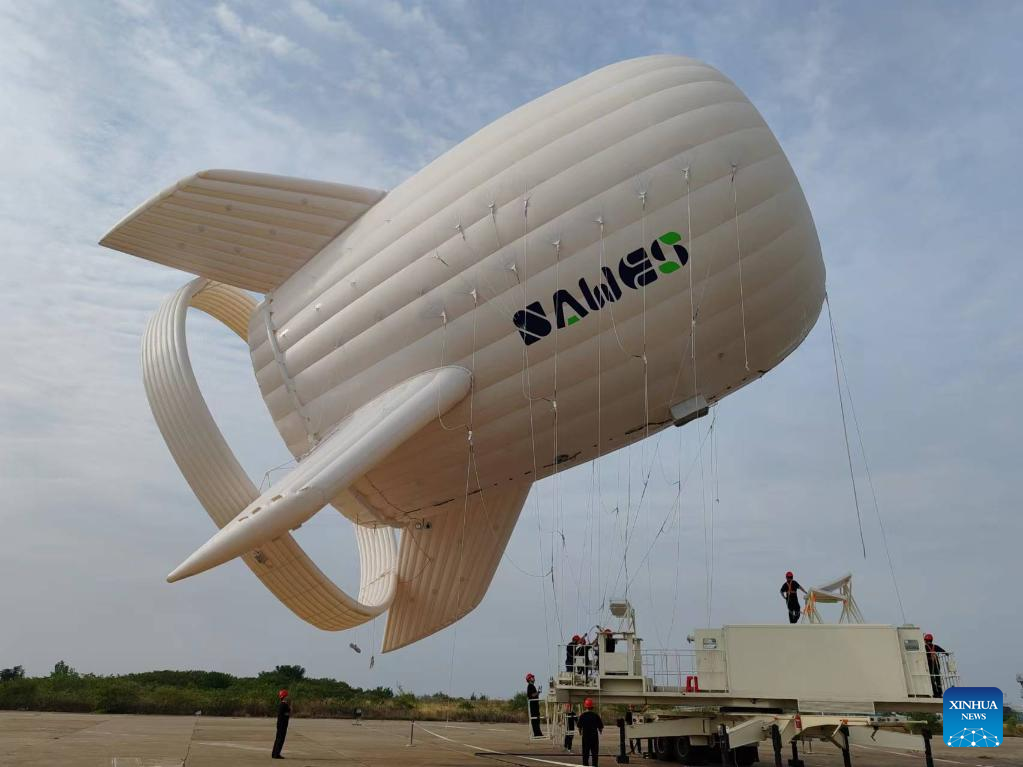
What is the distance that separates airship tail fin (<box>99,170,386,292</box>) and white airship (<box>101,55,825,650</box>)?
41 millimetres

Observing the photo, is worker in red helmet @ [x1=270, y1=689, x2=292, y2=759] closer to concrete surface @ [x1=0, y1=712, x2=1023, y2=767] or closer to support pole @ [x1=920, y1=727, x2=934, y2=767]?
concrete surface @ [x1=0, y1=712, x2=1023, y2=767]

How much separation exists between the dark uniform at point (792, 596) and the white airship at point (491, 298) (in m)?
3.57

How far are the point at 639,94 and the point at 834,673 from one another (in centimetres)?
1018

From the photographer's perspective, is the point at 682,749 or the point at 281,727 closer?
the point at 281,727

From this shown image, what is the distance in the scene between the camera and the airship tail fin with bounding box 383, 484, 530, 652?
1850 cm

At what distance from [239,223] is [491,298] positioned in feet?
19.2

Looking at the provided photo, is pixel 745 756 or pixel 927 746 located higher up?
pixel 927 746

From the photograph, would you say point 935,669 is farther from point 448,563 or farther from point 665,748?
point 448,563

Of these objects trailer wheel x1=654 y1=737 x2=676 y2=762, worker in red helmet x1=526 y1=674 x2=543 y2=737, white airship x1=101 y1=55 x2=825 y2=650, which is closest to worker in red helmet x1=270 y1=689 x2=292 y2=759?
white airship x1=101 y1=55 x2=825 y2=650

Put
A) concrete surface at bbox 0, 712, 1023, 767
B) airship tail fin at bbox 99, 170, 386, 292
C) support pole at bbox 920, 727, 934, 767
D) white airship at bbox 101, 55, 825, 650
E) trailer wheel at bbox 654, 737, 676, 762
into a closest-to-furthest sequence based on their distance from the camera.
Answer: support pole at bbox 920, 727, 934, 767 → concrete surface at bbox 0, 712, 1023, 767 → white airship at bbox 101, 55, 825, 650 → trailer wheel at bbox 654, 737, 676, 762 → airship tail fin at bbox 99, 170, 386, 292

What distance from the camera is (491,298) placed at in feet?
46.0

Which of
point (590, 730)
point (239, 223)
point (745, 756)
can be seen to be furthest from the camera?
point (239, 223)

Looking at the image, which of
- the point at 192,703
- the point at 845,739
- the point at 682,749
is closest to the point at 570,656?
the point at 682,749

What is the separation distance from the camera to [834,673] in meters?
12.5
